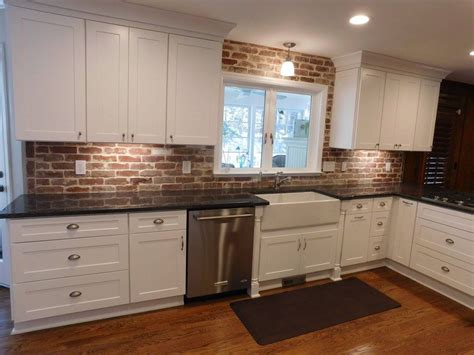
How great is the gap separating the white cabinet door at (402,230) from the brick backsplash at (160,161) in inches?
31.2

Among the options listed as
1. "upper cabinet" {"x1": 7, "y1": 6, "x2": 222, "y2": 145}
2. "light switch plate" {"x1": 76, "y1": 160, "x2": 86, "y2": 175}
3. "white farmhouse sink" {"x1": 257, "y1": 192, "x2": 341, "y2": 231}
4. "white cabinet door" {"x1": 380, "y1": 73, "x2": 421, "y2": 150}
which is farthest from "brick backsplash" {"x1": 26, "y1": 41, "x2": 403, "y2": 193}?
"white farmhouse sink" {"x1": 257, "y1": 192, "x2": 341, "y2": 231}

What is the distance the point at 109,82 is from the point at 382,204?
315 centimetres

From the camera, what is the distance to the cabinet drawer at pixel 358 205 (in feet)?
11.1

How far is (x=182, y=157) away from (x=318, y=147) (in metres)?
1.73

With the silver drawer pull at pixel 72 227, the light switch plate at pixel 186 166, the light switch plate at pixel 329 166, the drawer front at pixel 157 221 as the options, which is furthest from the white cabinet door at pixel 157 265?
the light switch plate at pixel 329 166

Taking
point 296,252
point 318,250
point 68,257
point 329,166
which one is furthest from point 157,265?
point 329,166

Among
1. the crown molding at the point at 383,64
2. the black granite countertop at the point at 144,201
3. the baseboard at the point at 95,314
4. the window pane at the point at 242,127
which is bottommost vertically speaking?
the baseboard at the point at 95,314

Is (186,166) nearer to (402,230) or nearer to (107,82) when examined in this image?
(107,82)

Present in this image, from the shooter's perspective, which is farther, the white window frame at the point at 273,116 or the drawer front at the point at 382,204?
the drawer front at the point at 382,204

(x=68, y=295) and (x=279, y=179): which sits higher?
(x=279, y=179)

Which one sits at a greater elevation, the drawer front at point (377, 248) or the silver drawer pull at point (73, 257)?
the silver drawer pull at point (73, 257)

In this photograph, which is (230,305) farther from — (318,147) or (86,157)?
(318,147)

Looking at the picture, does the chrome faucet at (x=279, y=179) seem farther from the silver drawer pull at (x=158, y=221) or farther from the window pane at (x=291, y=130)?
the silver drawer pull at (x=158, y=221)

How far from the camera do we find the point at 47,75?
2.36m
